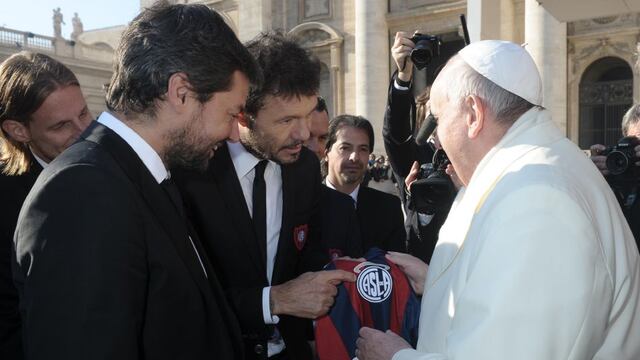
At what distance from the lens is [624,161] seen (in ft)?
11.3

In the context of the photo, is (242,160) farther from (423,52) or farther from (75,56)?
(75,56)

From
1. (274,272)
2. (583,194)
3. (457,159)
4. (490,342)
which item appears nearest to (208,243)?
(274,272)

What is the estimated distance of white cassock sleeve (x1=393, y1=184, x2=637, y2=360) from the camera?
60.1 inches

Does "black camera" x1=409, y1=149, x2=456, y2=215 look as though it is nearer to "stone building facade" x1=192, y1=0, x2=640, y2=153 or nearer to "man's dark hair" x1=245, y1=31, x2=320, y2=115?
"man's dark hair" x1=245, y1=31, x2=320, y2=115

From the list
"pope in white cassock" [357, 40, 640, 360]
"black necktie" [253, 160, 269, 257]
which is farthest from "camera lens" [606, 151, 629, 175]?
"black necktie" [253, 160, 269, 257]

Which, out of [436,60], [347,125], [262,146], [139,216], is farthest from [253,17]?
[139,216]

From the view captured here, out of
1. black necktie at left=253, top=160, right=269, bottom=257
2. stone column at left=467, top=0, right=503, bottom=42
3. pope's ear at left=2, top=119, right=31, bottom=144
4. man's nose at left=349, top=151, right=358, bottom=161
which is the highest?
stone column at left=467, top=0, right=503, bottom=42

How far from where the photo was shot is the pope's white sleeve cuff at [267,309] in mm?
→ 2354

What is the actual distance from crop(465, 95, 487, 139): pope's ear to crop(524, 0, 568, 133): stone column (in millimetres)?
13136

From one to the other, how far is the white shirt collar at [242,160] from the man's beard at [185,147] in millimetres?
772

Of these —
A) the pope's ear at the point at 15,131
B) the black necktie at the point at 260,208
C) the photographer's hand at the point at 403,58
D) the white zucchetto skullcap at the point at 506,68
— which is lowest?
the black necktie at the point at 260,208

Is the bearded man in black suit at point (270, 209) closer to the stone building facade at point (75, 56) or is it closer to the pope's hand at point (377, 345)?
the pope's hand at point (377, 345)

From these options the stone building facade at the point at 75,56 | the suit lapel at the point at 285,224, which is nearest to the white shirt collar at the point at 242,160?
the suit lapel at the point at 285,224

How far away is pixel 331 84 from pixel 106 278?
19.9 meters
